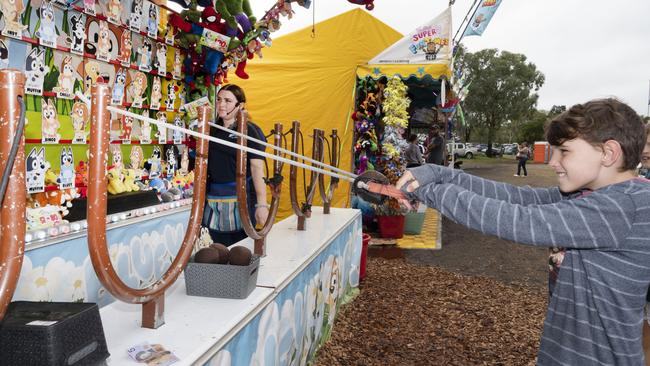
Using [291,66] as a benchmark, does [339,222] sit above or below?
below

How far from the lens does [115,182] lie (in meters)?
2.87

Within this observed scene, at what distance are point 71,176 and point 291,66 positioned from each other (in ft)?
17.7

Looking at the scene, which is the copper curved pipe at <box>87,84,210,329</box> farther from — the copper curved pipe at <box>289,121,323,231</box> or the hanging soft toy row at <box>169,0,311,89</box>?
the hanging soft toy row at <box>169,0,311,89</box>

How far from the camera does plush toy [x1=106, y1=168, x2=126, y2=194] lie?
9.30ft

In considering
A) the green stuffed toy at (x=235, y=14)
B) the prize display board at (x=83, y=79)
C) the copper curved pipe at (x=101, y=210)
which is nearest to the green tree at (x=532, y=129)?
the green stuffed toy at (x=235, y=14)

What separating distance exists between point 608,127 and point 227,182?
211 cm

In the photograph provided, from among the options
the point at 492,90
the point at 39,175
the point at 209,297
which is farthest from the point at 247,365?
the point at 492,90

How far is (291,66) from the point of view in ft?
25.3

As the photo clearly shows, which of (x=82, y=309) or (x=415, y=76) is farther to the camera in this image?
(x=415, y=76)

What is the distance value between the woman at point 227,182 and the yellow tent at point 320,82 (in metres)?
4.62

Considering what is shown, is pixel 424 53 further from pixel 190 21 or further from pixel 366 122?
pixel 190 21

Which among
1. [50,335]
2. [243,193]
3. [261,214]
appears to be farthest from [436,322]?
[50,335]

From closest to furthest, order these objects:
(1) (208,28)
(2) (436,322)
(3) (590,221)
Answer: (3) (590,221), (1) (208,28), (2) (436,322)

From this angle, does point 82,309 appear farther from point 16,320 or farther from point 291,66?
point 291,66
